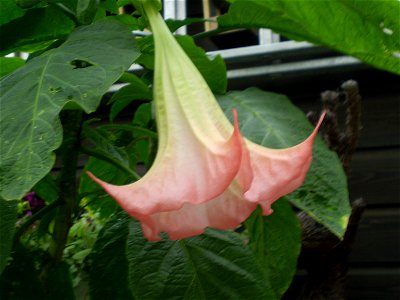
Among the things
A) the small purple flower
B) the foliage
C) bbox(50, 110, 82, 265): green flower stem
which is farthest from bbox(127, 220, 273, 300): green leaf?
the small purple flower

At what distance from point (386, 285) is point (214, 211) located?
5.87 feet

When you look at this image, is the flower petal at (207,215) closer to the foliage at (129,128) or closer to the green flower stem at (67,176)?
the foliage at (129,128)

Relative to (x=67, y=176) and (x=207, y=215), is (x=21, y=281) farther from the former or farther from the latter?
(x=207, y=215)

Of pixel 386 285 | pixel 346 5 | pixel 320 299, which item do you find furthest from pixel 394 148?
pixel 346 5

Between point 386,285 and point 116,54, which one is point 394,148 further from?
point 116,54

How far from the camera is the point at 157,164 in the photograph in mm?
504

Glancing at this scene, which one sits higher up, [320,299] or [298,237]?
[298,237]

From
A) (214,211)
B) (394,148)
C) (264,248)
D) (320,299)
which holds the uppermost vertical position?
(214,211)

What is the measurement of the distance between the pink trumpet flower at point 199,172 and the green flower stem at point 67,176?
0.25 meters

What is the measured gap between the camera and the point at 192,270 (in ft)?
2.51

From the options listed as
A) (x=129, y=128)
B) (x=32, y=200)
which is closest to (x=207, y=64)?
(x=129, y=128)

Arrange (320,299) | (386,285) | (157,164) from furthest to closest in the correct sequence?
(386,285)
(320,299)
(157,164)

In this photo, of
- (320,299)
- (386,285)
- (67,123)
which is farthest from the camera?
(386,285)

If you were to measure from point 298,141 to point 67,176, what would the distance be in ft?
1.00
